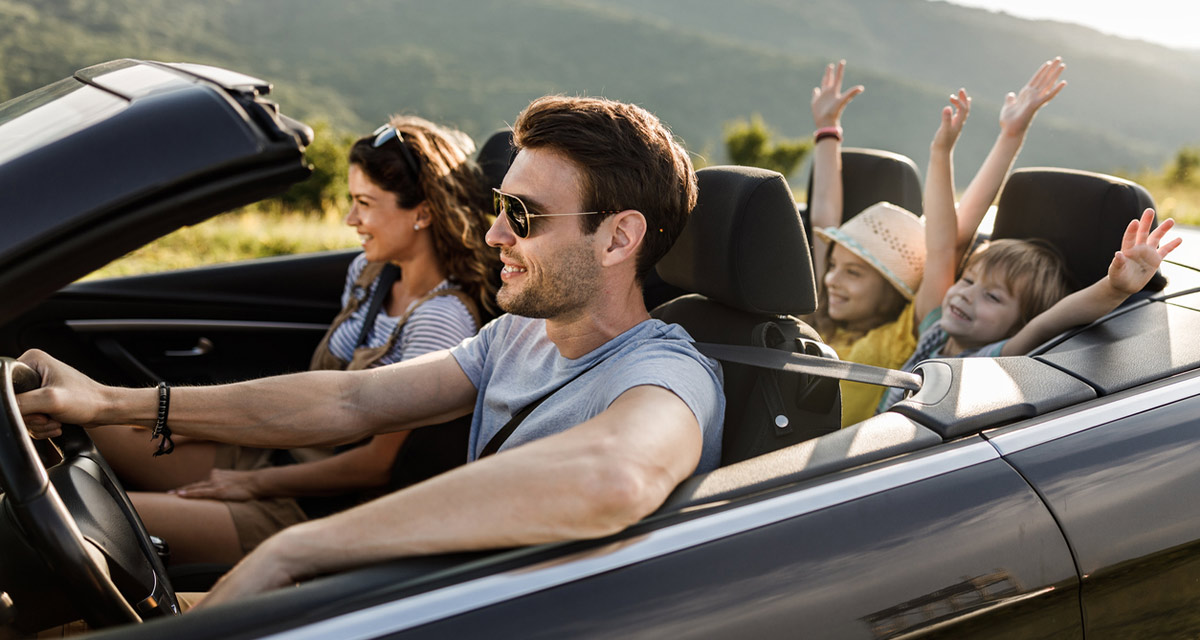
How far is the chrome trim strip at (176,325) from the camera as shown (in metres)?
3.03

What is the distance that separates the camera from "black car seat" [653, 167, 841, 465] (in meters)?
1.77

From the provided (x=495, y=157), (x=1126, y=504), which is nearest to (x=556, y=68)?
(x=495, y=157)

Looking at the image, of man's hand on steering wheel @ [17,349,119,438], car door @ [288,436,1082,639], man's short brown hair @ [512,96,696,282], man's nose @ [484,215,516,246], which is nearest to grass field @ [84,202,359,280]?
man's hand on steering wheel @ [17,349,119,438]

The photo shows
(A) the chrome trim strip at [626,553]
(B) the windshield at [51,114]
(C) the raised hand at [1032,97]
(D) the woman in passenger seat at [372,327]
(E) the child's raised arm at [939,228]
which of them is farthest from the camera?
(E) the child's raised arm at [939,228]

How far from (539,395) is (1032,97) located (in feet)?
5.80

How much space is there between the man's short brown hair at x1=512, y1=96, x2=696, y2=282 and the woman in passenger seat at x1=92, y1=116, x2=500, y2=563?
805 millimetres

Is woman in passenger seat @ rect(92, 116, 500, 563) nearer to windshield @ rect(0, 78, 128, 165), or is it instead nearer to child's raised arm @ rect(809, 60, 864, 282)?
windshield @ rect(0, 78, 128, 165)

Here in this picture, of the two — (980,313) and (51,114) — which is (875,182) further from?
(51,114)

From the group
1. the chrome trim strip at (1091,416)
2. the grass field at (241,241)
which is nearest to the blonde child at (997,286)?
the chrome trim strip at (1091,416)

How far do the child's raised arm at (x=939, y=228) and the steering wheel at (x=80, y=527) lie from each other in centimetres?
221

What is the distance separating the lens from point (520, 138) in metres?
1.87

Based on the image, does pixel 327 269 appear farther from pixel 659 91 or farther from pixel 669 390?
pixel 659 91

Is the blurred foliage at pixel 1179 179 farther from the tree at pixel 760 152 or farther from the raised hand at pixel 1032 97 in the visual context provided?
the raised hand at pixel 1032 97

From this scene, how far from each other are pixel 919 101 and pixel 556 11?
40.7 meters
